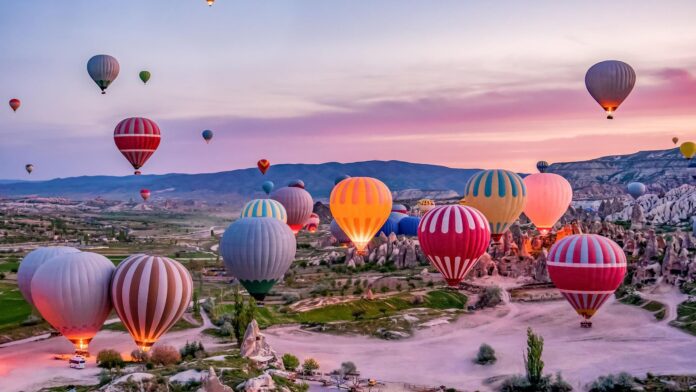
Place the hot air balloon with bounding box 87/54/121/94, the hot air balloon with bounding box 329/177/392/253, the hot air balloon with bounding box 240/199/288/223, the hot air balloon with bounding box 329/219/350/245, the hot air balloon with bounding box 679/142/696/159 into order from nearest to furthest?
the hot air balloon with bounding box 329/177/392/253 < the hot air balloon with bounding box 87/54/121/94 < the hot air balloon with bounding box 240/199/288/223 < the hot air balloon with bounding box 329/219/350/245 < the hot air balloon with bounding box 679/142/696/159

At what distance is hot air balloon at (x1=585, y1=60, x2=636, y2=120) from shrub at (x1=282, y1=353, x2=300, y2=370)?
1442 inches

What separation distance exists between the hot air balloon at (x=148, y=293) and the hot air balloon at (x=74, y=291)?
85 cm

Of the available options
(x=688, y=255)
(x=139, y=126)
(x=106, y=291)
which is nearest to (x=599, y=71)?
(x=688, y=255)

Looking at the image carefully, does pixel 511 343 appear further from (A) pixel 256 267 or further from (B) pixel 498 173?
(B) pixel 498 173

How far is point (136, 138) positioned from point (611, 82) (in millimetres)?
39991

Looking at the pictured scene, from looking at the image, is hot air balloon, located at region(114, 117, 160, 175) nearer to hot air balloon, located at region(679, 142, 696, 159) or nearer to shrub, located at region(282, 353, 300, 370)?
shrub, located at region(282, 353, 300, 370)

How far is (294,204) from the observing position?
90188 mm

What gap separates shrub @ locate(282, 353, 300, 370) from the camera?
3762cm

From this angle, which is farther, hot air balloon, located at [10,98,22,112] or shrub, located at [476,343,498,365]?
hot air balloon, located at [10,98,22,112]

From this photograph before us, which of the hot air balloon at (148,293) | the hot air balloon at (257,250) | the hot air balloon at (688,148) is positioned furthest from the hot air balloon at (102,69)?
the hot air balloon at (688,148)

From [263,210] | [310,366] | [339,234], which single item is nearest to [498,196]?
[263,210]

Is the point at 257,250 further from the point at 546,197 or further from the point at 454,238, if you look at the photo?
the point at 546,197

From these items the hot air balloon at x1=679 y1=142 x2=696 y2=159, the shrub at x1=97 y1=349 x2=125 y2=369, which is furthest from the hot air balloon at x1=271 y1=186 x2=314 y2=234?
the hot air balloon at x1=679 y1=142 x2=696 y2=159

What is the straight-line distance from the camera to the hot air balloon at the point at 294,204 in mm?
89812
